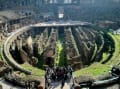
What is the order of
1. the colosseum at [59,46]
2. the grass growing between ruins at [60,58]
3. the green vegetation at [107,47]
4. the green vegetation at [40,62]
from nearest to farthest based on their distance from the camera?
the colosseum at [59,46] < the green vegetation at [40,62] < the grass growing between ruins at [60,58] < the green vegetation at [107,47]

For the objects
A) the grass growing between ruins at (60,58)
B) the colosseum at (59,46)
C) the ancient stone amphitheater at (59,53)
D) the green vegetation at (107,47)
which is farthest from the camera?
the green vegetation at (107,47)

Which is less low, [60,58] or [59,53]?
[60,58]

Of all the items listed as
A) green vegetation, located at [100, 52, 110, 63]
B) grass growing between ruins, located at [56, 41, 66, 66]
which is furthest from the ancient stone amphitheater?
green vegetation, located at [100, 52, 110, 63]

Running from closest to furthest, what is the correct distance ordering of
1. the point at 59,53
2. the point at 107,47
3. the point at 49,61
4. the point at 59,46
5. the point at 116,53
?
the point at 116,53
the point at 49,61
the point at 107,47
the point at 59,53
the point at 59,46

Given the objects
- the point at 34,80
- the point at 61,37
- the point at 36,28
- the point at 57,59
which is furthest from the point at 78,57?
the point at 36,28

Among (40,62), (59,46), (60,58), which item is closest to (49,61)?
(40,62)

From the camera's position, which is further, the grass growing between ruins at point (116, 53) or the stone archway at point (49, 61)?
the stone archway at point (49, 61)

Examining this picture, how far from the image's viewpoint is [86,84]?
26484 mm

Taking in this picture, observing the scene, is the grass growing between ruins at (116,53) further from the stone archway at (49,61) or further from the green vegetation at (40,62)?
the green vegetation at (40,62)

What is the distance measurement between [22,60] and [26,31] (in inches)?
1086

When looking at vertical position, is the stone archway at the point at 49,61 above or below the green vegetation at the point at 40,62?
above

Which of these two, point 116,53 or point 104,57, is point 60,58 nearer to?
point 104,57

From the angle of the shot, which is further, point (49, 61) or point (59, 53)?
point (59, 53)

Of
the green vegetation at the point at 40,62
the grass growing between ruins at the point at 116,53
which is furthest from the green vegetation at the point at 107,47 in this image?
the green vegetation at the point at 40,62
